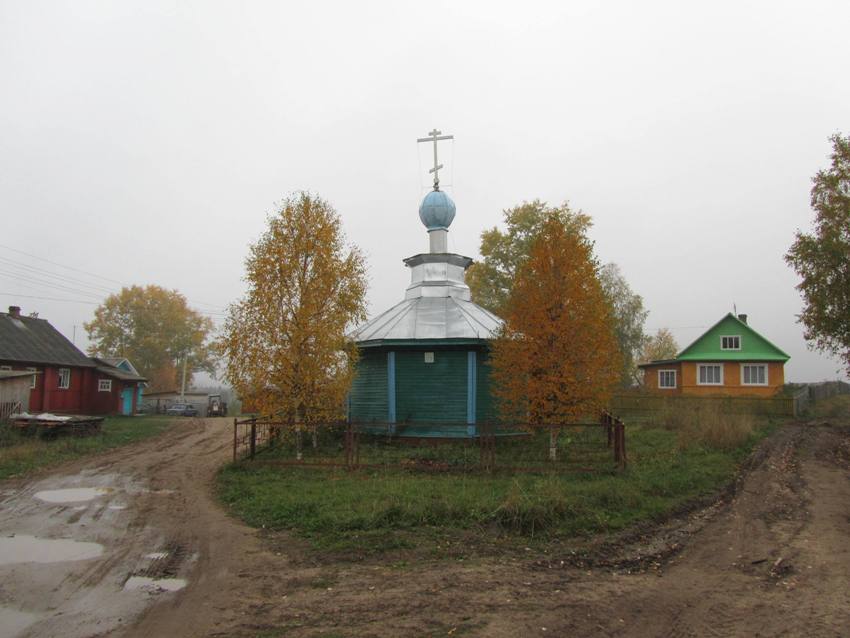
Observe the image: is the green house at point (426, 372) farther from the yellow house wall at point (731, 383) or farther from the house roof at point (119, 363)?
the house roof at point (119, 363)

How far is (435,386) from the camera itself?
17.2m

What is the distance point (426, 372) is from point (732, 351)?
24179mm

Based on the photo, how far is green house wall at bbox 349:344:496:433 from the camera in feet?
55.9

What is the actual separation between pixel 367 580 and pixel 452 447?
30.2 ft

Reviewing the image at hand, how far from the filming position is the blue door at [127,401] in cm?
3688

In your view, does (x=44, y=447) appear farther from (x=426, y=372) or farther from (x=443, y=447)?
(x=443, y=447)

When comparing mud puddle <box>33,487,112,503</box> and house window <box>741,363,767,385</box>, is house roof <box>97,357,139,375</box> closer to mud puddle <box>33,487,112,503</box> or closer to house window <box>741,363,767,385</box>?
mud puddle <box>33,487,112,503</box>

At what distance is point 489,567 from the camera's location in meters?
7.40

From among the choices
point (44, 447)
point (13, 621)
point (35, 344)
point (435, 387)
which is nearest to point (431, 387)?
point (435, 387)

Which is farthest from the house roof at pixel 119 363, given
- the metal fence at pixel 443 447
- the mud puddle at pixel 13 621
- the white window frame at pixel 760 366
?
the white window frame at pixel 760 366

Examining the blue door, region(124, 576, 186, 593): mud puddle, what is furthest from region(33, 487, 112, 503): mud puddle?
the blue door

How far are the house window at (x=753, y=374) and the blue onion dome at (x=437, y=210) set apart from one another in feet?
70.9

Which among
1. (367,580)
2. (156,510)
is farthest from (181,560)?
(156,510)

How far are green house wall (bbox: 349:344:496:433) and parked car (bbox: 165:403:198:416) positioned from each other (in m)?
28.2
